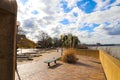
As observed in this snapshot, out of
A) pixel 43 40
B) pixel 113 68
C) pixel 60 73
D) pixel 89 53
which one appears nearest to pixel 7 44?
pixel 113 68

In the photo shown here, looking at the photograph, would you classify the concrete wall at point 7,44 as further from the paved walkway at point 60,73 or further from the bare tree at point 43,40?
the bare tree at point 43,40

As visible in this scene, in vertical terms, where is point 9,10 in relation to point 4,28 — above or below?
above

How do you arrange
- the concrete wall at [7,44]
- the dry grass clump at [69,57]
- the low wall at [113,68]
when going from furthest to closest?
the dry grass clump at [69,57] → the low wall at [113,68] → the concrete wall at [7,44]

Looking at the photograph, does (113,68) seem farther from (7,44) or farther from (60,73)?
(60,73)

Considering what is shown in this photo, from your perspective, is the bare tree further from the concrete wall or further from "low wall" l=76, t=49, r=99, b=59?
the concrete wall

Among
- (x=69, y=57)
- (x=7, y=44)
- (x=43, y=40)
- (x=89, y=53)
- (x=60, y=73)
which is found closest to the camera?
(x=7, y=44)

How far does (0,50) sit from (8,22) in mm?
599

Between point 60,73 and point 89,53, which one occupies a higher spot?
point 89,53

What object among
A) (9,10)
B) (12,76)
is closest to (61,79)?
(12,76)

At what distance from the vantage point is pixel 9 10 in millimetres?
3570

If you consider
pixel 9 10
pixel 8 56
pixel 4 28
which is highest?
pixel 9 10

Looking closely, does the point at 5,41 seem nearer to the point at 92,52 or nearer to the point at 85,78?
the point at 85,78

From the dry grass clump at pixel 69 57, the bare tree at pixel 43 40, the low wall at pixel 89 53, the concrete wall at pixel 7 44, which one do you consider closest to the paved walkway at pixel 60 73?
the dry grass clump at pixel 69 57

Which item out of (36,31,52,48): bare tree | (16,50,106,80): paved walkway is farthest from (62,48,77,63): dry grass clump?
(36,31,52,48): bare tree
